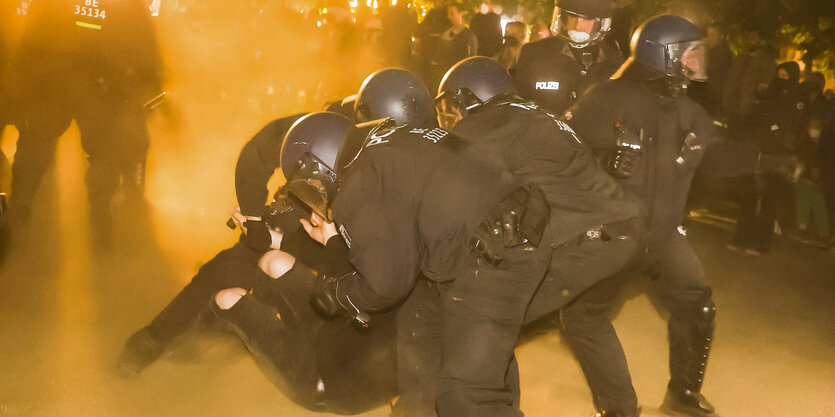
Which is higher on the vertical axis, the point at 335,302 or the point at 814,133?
the point at 335,302

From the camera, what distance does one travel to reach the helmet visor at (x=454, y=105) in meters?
3.97

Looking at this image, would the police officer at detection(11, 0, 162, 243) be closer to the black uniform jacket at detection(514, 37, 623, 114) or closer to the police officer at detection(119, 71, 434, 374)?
the police officer at detection(119, 71, 434, 374)

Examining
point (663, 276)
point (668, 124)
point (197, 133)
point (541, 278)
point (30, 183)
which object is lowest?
point (197, 133)

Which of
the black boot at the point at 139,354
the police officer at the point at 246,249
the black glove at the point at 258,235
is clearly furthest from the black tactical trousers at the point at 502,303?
the black boot at the point at 139,354

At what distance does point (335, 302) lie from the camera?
10.3 ft

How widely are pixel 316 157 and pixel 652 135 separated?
1.54m

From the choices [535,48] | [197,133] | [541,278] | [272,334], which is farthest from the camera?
[197,133]

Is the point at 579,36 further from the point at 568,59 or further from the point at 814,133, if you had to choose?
the point at 814,133

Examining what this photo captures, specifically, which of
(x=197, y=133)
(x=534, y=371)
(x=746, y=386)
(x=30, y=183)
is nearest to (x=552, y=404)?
(x=534, y=371)

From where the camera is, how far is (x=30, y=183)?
22.4 feet

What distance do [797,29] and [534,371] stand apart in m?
14.1

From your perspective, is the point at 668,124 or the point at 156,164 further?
the point at 156,164

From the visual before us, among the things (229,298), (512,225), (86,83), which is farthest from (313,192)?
(86,83)

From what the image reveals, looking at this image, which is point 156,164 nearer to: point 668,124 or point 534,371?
point 534,371
